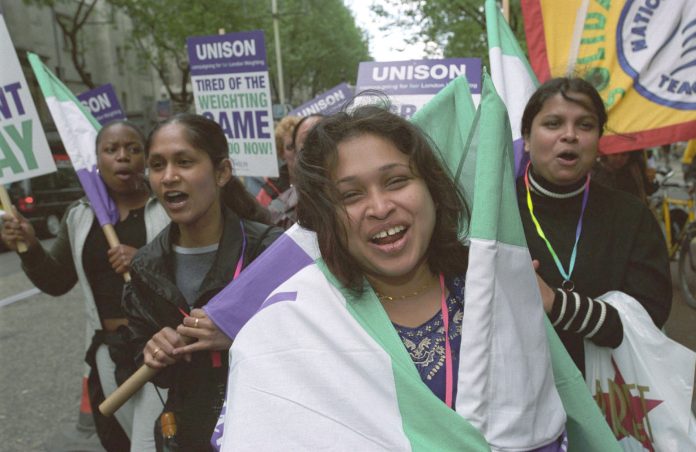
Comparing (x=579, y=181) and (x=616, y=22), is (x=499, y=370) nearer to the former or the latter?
(x=579, y=181)

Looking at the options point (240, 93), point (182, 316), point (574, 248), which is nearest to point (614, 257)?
point (574, 248)

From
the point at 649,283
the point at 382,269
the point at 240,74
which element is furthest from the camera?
the point at 240,74

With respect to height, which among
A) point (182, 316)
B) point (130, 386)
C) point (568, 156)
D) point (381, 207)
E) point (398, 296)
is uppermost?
point (381, 207)

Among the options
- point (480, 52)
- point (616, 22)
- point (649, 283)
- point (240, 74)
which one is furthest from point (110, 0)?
point (649, 283)

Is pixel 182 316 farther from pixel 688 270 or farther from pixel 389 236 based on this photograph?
pixel 688 270

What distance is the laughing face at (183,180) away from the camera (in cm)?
234

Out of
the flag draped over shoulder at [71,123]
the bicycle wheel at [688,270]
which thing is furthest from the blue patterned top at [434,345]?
the bicycle wheel at [688,270]

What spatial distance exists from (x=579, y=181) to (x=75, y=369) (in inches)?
197

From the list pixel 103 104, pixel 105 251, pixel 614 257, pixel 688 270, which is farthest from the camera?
pixel 688 270

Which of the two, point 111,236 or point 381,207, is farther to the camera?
point 111,236

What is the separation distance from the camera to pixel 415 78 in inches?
177

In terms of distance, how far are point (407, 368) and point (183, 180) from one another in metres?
1.29

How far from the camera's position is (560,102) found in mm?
2305

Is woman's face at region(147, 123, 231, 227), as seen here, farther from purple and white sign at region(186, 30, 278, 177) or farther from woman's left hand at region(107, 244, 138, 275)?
purple and white sign at region(186, 30, 278, 177)
